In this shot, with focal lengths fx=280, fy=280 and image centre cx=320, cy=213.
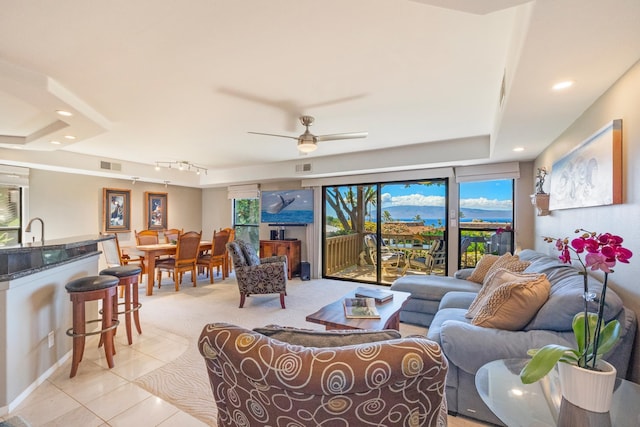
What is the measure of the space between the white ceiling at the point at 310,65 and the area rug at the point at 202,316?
92.5 inches

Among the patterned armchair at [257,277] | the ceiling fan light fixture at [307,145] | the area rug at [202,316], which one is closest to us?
the area rug at [202,316]

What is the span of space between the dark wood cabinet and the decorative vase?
15.9 feet

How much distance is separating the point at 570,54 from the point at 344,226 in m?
4.61

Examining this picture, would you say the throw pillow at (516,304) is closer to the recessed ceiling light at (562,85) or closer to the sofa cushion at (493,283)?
Result: the sofa cushion at (493,283)

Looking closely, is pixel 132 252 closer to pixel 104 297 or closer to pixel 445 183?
pixel 104 297

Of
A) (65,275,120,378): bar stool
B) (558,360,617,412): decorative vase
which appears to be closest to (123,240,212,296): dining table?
(65,275,120,378): bar stool

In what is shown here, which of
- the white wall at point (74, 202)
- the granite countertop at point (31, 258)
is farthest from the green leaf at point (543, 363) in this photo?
the white wall at point (74, 202)

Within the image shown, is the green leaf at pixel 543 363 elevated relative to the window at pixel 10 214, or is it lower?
lower

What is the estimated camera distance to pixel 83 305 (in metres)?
2.23

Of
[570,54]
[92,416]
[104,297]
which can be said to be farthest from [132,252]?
[570,54]

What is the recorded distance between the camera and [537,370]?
3.27 feet

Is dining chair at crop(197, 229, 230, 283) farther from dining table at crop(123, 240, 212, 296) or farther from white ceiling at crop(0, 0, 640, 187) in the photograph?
white ceiling at crop(0, 0, 640, 187)

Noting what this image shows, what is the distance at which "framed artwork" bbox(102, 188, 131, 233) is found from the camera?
5699mm

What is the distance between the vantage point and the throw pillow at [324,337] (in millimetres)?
879
